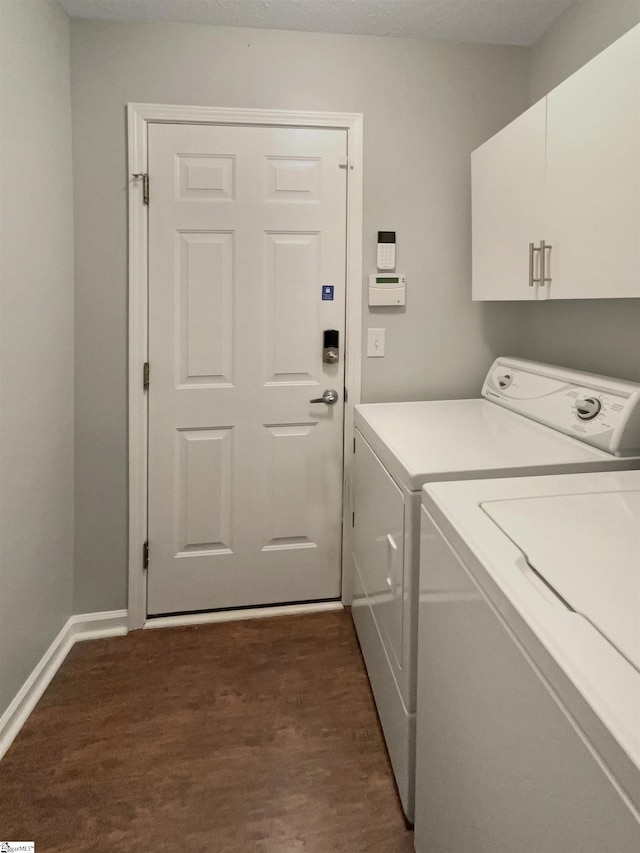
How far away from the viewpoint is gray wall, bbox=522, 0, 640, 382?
168 cm

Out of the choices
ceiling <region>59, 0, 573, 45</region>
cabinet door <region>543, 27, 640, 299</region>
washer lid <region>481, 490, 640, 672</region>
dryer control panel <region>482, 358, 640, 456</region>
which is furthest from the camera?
ceiling <region>59, 0, 573, 45</region>

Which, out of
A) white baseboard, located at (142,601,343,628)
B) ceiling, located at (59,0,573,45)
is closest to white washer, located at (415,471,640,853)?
white baseboard, located at (142,601,343,628)

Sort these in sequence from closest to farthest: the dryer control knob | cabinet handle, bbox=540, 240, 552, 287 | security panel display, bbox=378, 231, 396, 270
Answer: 1. the dryer control knob
2. cabinet handle, bbox=540, 240, 552, 287
3. security panel display, bbox=378, 231, 396, 270

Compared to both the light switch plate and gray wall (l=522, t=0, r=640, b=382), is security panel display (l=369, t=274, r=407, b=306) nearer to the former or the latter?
the light switch plate

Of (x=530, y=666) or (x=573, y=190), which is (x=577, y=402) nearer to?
(x=573, y=190)

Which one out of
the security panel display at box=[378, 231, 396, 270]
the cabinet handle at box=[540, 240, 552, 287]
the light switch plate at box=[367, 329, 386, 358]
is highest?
the security panel display at box=[378, 231, 396, 270]

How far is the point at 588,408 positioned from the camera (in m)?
1.51

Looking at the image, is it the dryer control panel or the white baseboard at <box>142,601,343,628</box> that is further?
the white baseboard at <box>142,601,343,628</box>

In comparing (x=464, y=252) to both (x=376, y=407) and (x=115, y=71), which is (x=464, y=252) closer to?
(x=376, y=407)

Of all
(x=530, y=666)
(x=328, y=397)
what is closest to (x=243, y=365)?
(x=328, y=397)

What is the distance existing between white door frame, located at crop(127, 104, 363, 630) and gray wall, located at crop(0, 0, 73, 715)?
0.24 meters

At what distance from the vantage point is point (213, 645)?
2.07m

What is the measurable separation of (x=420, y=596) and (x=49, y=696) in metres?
1.44

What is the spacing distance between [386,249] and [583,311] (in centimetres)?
82
